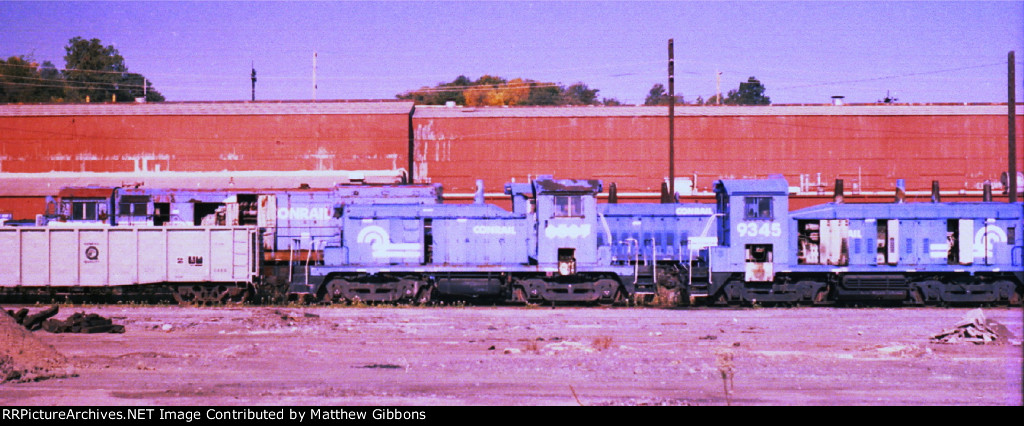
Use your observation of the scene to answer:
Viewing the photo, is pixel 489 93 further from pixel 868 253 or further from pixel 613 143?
pixel 868 253

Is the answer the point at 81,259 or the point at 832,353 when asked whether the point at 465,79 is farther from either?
the point at 832,353

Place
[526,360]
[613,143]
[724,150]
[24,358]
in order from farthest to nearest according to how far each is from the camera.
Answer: [724,150] < [613,143] < [526,360] < [24,358]

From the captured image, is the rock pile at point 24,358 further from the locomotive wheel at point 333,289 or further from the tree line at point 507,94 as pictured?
the tree line at point 507,94

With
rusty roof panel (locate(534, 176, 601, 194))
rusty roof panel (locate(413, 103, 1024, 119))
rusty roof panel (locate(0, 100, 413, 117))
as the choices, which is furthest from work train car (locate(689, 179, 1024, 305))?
rusty roof panel (locate(0, 100, 413, 117))

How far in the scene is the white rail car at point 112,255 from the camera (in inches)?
886

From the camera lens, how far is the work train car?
21.8 meters

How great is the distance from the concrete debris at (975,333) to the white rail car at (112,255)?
Result: 57.9ft

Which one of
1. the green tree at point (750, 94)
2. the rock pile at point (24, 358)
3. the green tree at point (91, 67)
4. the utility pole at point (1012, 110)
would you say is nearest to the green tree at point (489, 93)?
the green tree at point (750, 94)

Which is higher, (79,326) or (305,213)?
(305,213)

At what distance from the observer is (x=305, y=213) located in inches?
1045

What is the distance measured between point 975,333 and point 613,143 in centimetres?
2528

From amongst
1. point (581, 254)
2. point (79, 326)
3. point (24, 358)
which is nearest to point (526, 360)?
point (24, 358)

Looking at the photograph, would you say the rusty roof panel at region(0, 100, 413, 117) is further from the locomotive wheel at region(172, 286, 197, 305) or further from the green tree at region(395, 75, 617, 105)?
the green tree at region(395, 75, 617, 105)

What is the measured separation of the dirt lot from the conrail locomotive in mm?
1843
